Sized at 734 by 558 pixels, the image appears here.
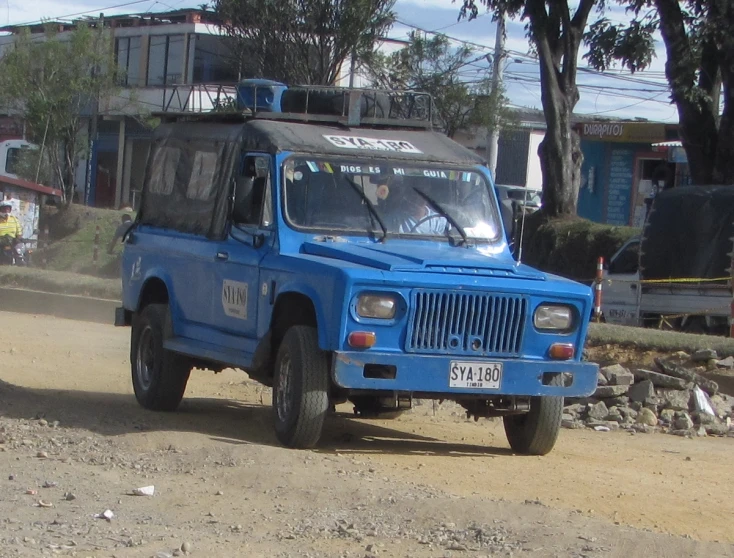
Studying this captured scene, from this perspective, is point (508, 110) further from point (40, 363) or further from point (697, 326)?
point (40, 363)

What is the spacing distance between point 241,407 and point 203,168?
7.50ft

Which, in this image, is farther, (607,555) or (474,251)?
(474,251)

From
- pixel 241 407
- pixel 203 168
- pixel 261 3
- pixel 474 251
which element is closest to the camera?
pixel 474 251

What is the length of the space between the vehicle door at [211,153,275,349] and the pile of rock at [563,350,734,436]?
3.24m

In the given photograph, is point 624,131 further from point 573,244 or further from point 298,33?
point 573,244

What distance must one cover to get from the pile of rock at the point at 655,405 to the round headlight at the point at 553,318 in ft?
8.35

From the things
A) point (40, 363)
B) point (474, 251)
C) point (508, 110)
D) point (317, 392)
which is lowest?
point (40, 363)

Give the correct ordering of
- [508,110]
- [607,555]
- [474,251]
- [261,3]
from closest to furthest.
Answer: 1. [607,555]
2. [474,251]
3. [261,3]
4. [508,110]

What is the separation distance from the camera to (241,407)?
11.1 metres

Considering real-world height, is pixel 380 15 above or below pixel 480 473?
above

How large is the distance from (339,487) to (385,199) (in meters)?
2.66

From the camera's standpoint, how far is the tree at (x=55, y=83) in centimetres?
3753

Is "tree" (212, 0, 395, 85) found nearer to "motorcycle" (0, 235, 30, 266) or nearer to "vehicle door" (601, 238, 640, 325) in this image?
"motorcycle" (0, 235, 30, 266)

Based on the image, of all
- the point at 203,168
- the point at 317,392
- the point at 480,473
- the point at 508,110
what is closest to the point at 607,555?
the point at 480,473
